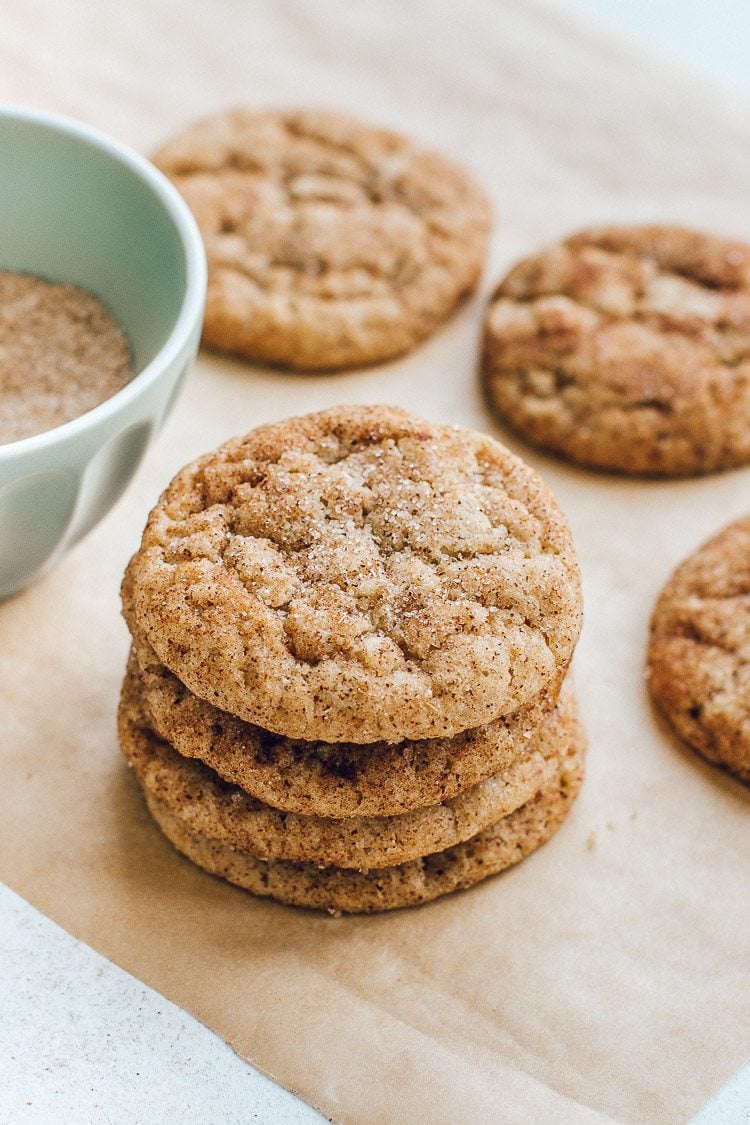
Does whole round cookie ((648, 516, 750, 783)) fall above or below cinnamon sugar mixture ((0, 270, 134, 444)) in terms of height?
above

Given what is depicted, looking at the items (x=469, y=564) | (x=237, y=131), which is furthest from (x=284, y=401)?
(x=469, y=564)

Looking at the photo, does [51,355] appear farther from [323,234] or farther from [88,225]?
[323,234]

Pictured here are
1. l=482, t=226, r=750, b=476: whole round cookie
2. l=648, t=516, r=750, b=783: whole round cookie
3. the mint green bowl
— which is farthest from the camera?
l=482, t=226, r=750, b=476: whole round cookie

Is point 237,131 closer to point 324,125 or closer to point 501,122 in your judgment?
point 324,125

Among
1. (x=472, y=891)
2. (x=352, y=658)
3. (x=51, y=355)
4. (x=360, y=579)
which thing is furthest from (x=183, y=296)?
(x=472, y=891)

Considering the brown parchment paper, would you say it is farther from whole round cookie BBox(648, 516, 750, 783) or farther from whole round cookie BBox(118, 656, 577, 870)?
whole round cookie BBox(118, 656, 577, 870)

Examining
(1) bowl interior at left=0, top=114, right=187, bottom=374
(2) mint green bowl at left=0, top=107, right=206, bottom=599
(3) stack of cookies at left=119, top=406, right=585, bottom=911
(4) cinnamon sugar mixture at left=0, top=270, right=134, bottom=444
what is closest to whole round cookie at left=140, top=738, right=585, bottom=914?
(3) stack of cookies at left=119, top=406, right=585, bottom=911
